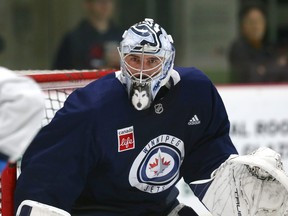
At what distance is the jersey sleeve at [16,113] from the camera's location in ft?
7.62

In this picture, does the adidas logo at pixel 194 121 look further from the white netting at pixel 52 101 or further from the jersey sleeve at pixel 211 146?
the white netting at pixel 52 101

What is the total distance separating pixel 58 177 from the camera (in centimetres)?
333

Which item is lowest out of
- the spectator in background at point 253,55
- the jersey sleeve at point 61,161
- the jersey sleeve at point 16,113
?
the spectator in background at point 253,55

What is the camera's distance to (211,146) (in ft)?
12.1

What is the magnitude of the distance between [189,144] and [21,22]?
357 cm

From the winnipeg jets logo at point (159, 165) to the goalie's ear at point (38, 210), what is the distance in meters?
0.38

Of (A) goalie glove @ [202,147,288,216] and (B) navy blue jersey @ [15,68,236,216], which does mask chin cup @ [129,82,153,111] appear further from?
(A) goalie glove @ [202,147,288,216]

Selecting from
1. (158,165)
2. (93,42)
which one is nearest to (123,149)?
(158,165)

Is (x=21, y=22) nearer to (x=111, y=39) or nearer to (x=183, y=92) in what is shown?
(x=111, y=39)

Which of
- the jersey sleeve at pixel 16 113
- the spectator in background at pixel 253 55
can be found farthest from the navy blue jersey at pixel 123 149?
the spectator in background at pixel 253 55

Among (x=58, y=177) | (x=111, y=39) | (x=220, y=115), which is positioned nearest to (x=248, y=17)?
(x=111, y=39)

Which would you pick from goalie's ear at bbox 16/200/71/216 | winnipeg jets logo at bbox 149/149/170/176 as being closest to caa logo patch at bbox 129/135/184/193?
winnipeg jets logo at bbox 149/149/170/176

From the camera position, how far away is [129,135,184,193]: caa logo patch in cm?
351

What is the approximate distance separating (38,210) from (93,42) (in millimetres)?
3484
